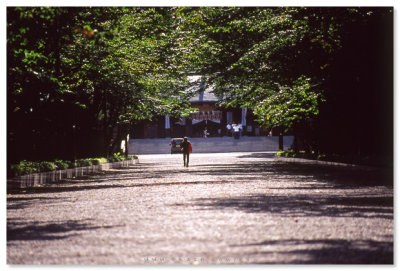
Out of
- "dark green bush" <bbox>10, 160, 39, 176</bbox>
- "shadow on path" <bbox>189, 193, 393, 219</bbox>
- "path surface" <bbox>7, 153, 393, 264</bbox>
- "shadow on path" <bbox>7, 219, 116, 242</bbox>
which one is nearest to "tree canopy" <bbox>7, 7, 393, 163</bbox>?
"dark green bush" <bbox>10, 160, 39, 176</bbox>

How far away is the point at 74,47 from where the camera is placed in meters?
24.2

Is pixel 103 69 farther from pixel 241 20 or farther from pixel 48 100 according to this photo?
pixel 241 20

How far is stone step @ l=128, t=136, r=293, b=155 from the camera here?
6506cm

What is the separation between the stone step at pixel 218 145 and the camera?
213ft

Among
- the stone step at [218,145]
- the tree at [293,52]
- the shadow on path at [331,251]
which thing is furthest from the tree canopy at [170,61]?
the stone step at [218,145]

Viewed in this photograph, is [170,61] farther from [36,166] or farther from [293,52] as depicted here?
[36,166]

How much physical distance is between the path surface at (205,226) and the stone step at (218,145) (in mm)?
47602

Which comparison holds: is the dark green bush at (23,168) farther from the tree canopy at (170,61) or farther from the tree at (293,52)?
the tree at (293,52)

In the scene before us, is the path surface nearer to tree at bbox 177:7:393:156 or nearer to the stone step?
tree at bbox 177:7:393:156

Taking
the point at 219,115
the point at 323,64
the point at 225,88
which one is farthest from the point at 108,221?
the point at 219,115

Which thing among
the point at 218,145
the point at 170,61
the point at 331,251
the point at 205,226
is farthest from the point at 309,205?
the point at 218,145

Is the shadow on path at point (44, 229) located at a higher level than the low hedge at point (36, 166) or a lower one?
lower

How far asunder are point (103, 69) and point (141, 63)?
400 cm

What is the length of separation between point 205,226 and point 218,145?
187 ft
